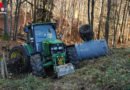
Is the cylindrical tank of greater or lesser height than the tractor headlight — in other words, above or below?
below

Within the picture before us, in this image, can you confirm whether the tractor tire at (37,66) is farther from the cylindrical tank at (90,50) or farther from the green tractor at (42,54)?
the cylindrical tank at (90,50)

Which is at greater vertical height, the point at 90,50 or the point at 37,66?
the point at 90,50

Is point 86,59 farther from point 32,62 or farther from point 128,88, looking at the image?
point 128,88

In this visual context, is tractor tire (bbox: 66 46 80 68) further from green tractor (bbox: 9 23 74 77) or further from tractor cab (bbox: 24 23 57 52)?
tractor cab (bbox: 24 23 57 52)

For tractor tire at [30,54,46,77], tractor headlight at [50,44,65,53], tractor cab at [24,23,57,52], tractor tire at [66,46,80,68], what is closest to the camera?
tractor tire at [30,54,46,77]

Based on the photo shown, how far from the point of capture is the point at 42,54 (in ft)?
25.0

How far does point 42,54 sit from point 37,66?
813 mm

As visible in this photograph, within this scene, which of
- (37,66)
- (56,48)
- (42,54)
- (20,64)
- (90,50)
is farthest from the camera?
(90,50)

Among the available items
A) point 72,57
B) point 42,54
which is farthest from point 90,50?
point 42,54

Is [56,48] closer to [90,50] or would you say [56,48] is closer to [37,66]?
[37,66]

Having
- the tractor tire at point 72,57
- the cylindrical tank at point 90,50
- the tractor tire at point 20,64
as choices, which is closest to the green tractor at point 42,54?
the tractor tire at point 20,64

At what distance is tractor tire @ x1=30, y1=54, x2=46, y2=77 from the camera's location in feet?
22.5

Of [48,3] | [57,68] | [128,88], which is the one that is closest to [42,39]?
[57,68]

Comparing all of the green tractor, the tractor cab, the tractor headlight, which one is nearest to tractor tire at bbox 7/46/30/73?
the green tractor
